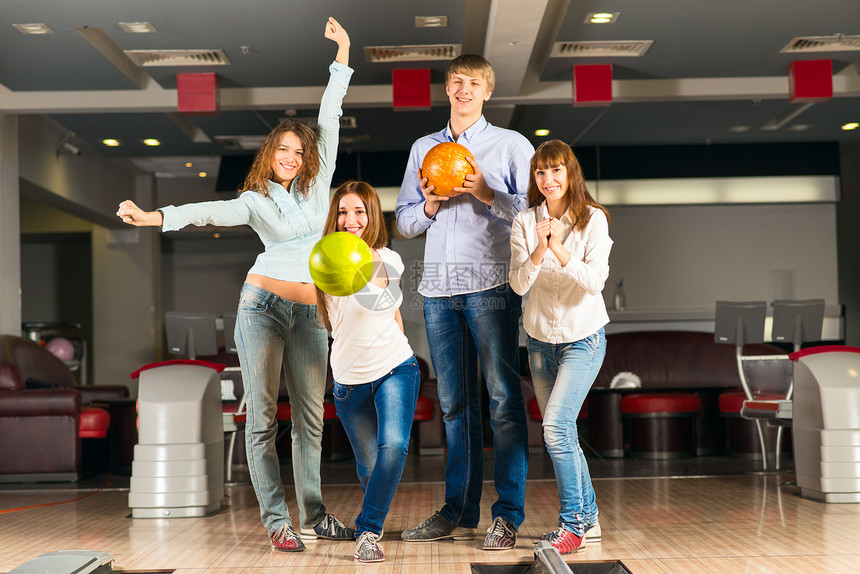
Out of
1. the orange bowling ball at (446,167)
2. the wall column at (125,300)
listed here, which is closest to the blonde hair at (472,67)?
the orange bowling ball at (446,167)

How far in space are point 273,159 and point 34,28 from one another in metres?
3.30

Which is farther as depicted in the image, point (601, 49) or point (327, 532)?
point (601, 49)

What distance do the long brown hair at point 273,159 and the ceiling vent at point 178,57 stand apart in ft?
10.2

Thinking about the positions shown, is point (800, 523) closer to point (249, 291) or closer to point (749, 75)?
point (249, 291)

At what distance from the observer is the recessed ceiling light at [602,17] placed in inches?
201

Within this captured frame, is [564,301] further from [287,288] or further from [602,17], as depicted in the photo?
[602,17]

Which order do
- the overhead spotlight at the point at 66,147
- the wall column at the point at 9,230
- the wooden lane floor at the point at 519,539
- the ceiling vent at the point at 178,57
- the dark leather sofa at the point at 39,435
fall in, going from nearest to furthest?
the wooden lane floor at the point at 519,539 < the dark leather sofa at the point at 39,435 < the ceiling vent at the point at 178,57 < the wall column at the point at 9,230 < the overhead spotlight at the point at 66,147

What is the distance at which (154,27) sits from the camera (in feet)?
17.0

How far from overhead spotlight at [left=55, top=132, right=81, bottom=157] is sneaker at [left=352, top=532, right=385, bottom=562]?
673 cm

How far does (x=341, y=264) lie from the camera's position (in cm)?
217

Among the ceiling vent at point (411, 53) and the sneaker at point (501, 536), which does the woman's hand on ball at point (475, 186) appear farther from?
the ceiling vent at point (411, 53)

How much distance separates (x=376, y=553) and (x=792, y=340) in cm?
451

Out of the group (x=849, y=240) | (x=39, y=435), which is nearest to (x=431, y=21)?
(x=39, y=435)

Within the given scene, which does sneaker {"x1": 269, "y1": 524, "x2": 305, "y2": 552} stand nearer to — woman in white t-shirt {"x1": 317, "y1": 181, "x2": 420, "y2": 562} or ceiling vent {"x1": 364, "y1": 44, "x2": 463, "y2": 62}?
woman in white t-shirt {"x1": 317, "y1": 181, "x2": 420, "y2": 562}
